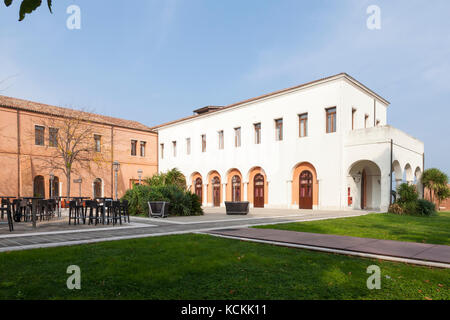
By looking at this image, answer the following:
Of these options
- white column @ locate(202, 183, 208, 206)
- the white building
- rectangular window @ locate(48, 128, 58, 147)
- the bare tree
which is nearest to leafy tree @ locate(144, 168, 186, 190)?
white column @ locate(202, 183, 208, 206)

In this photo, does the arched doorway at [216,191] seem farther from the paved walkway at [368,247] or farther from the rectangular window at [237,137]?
the paved walkway at [368,247]

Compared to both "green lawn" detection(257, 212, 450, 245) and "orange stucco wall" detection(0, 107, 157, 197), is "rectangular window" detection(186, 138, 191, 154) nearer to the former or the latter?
"orange stucco wall" detection(0, 107, 157, 197)

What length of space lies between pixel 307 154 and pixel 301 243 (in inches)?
607

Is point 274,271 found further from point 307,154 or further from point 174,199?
point 307,154

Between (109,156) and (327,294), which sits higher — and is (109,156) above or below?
above

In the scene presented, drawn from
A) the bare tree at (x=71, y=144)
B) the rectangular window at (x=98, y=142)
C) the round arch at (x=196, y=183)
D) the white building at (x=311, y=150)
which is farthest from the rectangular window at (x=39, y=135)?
the white building at (x=311, y=150)

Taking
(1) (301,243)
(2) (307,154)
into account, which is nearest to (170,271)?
(1) (301,243)

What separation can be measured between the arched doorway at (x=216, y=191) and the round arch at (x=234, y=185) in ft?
4.76

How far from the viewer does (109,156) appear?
2950 centimetres

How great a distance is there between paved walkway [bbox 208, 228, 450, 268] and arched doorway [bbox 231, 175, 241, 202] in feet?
60.1

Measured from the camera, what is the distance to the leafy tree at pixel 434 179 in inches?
841

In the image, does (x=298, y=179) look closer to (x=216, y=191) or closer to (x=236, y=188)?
(x=236, y=188)

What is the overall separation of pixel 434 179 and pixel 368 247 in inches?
785
